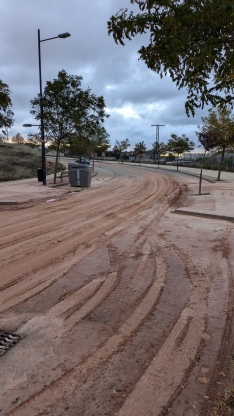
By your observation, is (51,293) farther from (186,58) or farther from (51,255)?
(186,58)

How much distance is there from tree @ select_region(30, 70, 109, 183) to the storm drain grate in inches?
644

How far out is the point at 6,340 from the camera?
316 centimetres

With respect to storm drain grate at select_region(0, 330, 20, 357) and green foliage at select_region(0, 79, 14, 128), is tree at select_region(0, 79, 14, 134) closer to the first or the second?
green foliage at select_region(0, 79, 14, 128)

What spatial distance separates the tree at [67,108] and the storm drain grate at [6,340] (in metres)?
16.4

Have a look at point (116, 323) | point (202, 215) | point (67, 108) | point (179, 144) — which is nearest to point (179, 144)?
point (179, 144)

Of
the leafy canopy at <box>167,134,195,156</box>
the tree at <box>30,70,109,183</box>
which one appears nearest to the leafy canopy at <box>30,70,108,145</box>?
the tree at <box>30,70,109,183</box>

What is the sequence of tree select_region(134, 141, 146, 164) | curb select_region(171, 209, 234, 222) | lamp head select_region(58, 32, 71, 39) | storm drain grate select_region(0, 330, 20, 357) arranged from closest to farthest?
storm drain grate select_region(0, 330, 20, 357) → curb select_region(171, 209, 234, 222) → lamp head select_region(58, 32, 71, 39) → tree select_region(134, 141, 146, 164)

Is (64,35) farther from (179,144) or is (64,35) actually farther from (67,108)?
(179,144)

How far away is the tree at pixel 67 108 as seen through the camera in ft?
59.4

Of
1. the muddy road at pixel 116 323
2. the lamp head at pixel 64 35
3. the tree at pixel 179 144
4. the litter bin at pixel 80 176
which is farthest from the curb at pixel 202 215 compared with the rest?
the tree at pixel 179 144

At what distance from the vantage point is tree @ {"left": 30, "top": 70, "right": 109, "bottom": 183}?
18094 mm

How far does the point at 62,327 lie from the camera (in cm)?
339

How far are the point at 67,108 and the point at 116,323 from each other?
16.4 metres

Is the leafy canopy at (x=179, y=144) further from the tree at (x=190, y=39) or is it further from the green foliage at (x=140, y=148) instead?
the tree at (x=190, y=39)
